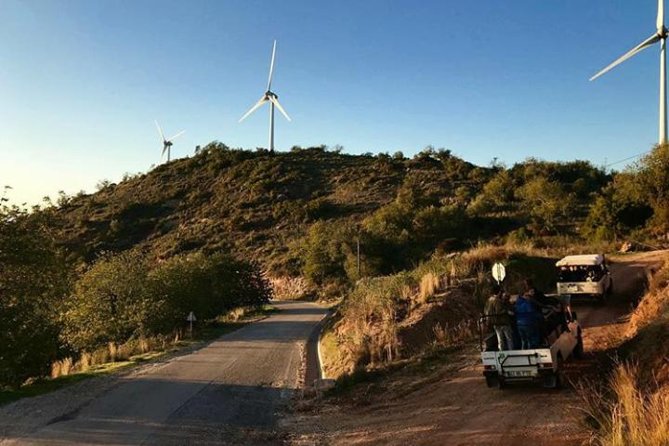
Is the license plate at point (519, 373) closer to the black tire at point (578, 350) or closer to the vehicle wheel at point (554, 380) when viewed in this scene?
the vehicle wheel at point (554, 380)

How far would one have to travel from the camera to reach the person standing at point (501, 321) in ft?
36.1

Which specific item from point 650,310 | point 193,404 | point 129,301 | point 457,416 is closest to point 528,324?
point 457,416

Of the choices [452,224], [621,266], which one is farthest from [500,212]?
[621,266]

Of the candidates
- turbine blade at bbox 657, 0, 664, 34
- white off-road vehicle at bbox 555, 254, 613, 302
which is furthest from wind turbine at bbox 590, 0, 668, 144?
white off-road vehicle at bbox 555, 254, 613, 302

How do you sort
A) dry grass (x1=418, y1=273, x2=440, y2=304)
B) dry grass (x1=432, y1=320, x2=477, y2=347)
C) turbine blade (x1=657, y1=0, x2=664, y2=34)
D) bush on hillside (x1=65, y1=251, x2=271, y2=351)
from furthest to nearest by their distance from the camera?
turbine blade (x1=657, y1=0, x2=664, y2=34) < bush on hillside (x1=65, y1=251, x2=271, y2=351) < dry grass (x1=418, y1=273, x2=440, y2=304) < dry grass (x1=432, y1=320, x2=477, y2=347)

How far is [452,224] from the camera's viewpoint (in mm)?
57938

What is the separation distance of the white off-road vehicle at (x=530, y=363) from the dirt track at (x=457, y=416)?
0.28 meters

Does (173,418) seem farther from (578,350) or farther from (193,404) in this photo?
(578,350)

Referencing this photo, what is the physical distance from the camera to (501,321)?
11.0 meters

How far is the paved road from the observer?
10.5 m

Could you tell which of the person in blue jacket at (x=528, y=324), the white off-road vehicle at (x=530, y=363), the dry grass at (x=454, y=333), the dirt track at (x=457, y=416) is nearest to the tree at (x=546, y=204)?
the dry grass at (x=454, y=333)

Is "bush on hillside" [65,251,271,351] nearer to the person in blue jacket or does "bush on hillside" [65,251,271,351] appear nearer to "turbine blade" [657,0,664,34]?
the person in blue jacket

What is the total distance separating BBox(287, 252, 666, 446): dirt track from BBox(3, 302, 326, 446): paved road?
53.4 inches

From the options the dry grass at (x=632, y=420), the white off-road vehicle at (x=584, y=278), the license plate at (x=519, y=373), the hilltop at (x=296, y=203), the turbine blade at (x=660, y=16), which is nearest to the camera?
the dry grass at (x=632, y=420)
